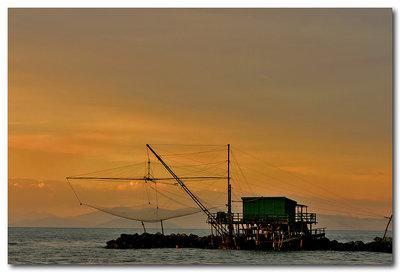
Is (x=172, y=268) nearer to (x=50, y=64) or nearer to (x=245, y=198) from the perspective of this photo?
(x=50, y=64)

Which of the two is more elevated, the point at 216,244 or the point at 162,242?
the point at 162,242

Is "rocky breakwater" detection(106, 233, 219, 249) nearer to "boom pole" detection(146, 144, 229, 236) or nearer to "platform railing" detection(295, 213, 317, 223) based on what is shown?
"boom pole" detection(146, 144, 229, 236)

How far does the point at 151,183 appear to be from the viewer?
22312mm

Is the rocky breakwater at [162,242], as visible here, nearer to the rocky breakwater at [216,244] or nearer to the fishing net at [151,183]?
the rocky breakwater at [216,244]

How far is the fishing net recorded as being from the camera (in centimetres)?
1930

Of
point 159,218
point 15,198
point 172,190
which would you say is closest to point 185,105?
point 15,198

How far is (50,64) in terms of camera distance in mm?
17766

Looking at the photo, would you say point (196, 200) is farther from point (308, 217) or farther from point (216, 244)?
point (308, 217)

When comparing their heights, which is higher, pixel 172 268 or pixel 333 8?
pixel 333 8

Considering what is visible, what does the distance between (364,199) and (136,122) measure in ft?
17.8

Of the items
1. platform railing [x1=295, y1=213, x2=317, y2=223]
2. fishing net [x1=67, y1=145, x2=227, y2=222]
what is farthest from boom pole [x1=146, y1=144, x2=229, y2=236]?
platform railing [x1=295, y1=213, x2=317, y2=223]

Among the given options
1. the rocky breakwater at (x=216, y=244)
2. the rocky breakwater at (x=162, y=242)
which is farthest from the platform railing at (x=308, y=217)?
the rocky breakwater at (x=162, y=242)

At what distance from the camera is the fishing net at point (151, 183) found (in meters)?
19.3

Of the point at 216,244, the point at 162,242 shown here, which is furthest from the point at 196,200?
the point at 162,242
